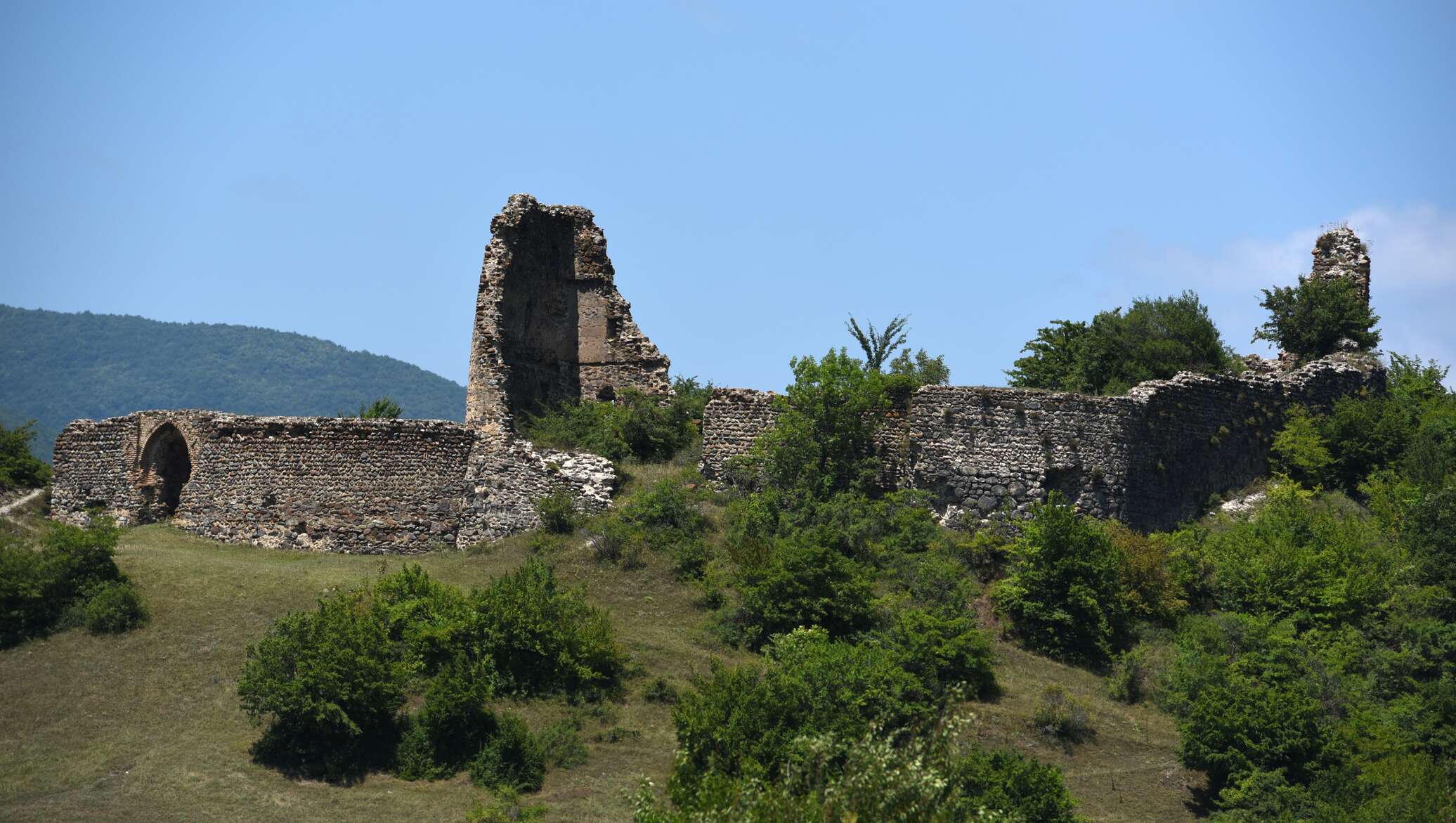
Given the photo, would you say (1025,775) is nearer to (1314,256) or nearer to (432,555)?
(432,555)

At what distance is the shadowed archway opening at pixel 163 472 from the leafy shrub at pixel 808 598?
11.6 meters

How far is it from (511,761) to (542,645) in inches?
94.3

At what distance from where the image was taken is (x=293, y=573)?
2972 centimetres

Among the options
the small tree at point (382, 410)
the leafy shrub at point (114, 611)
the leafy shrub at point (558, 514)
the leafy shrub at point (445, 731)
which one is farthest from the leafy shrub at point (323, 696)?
the small tree at point (382, 410)

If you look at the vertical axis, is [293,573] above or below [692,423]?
below

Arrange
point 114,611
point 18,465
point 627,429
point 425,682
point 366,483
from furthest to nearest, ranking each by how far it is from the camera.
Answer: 1. point 18,465
2. point 627,429
3. point 366,483
4. point 114,611
5. point 425,682

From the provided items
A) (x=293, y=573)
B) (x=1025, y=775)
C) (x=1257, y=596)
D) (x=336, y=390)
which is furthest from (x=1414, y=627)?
(x=336, y=390)

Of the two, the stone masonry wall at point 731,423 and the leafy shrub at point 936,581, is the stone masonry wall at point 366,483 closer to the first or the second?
the stone masonry wall at point 731,423

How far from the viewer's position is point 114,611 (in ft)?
89.6

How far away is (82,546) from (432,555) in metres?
5.71

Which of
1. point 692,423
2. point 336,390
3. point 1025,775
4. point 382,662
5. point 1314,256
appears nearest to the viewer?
point 1025,775

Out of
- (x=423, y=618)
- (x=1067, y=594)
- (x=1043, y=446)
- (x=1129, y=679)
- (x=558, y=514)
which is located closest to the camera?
(x=423, y=618)

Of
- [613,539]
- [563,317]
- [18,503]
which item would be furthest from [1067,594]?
[18,503]

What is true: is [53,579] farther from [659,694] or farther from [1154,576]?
[1154,576]
